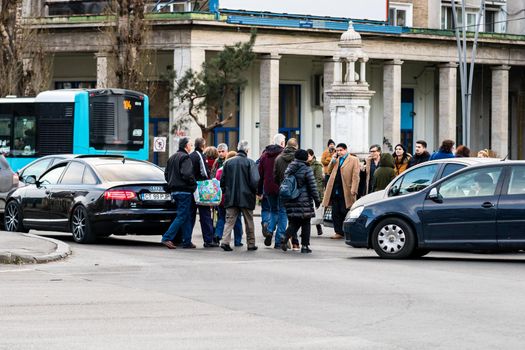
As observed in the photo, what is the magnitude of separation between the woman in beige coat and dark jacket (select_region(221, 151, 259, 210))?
146 inches

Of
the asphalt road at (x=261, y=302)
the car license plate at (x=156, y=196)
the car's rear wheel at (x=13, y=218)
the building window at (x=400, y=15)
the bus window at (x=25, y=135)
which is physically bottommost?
the asphalt road at (x=261, y=302)

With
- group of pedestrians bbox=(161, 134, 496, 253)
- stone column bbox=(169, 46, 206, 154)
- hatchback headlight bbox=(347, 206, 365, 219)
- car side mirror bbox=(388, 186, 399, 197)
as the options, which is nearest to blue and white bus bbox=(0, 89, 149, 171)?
group of pedestrians bbox=(161, 134, 496, 253)

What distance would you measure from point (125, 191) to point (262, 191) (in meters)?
2.40

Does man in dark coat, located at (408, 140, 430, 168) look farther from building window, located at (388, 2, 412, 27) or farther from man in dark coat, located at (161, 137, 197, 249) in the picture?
building window, located at (388, 2, 412, 27)

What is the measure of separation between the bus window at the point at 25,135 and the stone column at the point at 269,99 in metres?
23.8

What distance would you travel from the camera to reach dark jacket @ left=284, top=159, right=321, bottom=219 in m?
21.3

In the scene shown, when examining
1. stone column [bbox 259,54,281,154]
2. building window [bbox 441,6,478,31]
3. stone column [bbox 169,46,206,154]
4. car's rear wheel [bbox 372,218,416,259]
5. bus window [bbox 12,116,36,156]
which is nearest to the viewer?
car's rear wheel [bbox 372,218,416,259]

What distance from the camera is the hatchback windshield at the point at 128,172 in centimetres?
2309

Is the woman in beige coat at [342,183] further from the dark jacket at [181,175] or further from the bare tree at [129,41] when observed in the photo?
the bare tree at [129,41]

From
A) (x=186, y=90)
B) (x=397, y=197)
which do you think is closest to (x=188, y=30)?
(x=186, y=90)

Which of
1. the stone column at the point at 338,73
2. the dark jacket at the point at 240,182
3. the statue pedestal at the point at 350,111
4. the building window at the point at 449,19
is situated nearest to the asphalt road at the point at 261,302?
the dark jacket at the point at 240,182

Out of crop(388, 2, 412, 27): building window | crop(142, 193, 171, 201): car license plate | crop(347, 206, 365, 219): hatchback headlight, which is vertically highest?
crop(388, 2, 412, 27): building window

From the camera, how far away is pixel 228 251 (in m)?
22.2

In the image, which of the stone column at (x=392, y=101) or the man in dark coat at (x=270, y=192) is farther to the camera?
the stone column at (x=392, y=101)
